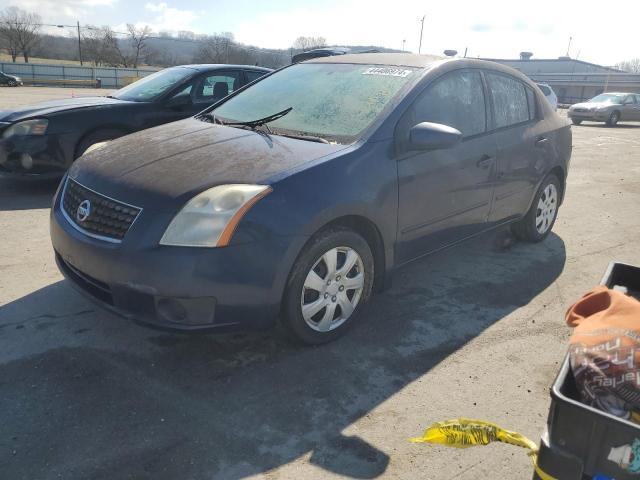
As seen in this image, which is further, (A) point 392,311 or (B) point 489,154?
(B) point 489,154

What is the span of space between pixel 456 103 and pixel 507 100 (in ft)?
2.61

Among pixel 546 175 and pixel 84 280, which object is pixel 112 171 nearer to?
pixel 84 280

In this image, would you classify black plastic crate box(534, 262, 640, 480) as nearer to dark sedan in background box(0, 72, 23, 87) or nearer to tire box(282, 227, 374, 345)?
tire box(282, 227, 374, 345)

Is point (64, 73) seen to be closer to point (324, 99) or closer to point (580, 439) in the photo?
point (324, 99)

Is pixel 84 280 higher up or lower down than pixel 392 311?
higher up

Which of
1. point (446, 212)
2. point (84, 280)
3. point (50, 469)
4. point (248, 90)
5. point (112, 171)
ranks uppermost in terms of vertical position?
point (248, 90)

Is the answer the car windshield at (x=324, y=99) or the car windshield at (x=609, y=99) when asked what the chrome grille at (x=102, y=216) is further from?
the car windshield at (x=609, y=99)

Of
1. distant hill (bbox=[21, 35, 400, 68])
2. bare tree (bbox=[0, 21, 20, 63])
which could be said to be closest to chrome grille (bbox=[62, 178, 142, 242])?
distant hill (bbox=[21, 35, 400, 68])

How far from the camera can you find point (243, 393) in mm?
2754

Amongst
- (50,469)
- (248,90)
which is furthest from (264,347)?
(248,90)

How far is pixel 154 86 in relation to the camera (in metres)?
7.02

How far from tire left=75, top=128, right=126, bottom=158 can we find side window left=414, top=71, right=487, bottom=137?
13.8 ft

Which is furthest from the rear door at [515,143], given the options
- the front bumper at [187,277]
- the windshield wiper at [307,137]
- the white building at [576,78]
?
the white building at [576,78]

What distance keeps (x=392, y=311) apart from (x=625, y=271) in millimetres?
1614
